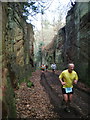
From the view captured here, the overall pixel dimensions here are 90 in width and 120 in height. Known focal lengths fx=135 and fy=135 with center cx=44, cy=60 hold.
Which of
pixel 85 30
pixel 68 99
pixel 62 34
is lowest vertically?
pixel 68 99

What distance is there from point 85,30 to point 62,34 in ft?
47.3

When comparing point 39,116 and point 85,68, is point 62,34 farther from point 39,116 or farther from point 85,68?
point 39,116

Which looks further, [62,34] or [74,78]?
[62,34]

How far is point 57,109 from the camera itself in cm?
674

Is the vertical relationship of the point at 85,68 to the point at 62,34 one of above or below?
below

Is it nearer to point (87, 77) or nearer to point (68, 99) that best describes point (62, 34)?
point (87, 77)

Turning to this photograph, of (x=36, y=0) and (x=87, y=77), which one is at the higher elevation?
(x=36, y=0)

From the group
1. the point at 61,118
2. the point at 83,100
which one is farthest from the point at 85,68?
the point at 61,118

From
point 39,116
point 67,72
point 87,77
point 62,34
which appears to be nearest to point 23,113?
point 39,116

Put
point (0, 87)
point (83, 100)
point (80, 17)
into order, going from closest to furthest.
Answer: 1. point (0, 87)
2. point (83, 100)
3. point (80, 17)

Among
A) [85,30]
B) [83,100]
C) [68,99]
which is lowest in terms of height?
[83,100]

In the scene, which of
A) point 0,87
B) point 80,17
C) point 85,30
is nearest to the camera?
point 0,87

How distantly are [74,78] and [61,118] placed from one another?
1837 millimetres

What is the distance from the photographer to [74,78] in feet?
20.6
